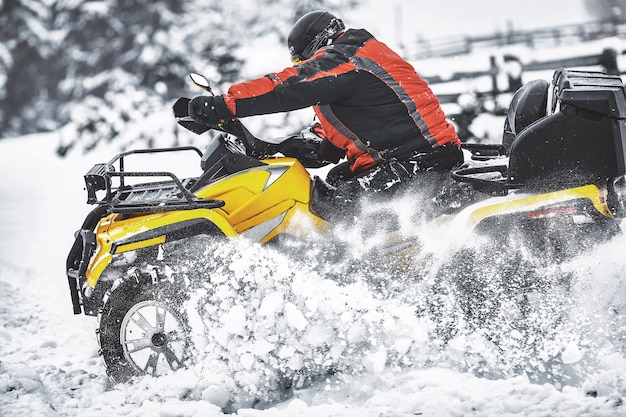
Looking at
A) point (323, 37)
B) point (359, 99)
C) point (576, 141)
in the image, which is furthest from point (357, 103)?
point (576, 141)

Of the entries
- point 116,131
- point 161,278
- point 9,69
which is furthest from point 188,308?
point 9,69

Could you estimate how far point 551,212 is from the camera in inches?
131

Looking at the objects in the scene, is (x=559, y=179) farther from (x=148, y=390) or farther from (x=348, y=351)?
(x=148, y=390)

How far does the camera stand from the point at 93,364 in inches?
165

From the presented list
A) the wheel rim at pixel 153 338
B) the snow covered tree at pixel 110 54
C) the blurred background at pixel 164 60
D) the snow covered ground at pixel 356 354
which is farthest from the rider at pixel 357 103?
the snow covered tree at pixel 110 54

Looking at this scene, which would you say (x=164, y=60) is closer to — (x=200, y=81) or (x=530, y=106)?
(x=200, y=81)

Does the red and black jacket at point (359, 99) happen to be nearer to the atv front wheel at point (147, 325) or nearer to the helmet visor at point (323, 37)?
the helmet visor at point (323, 37)

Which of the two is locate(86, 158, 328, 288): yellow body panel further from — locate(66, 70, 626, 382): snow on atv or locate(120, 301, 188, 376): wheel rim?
locate(120, 301, 188, 376): wheel rim

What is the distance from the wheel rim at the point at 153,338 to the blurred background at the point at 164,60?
852 centimetres

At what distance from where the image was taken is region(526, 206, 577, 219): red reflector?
131 inches

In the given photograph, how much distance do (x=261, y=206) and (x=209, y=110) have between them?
58 centimetres

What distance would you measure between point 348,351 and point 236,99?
56.8 inches

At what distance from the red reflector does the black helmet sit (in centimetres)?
146

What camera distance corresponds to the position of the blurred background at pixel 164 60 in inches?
483
